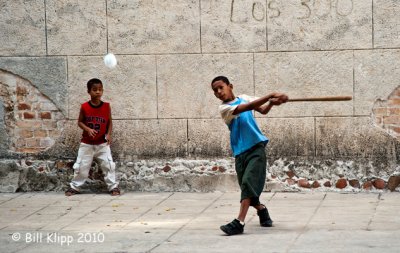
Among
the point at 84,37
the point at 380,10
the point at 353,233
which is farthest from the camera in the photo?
the point at 84,37

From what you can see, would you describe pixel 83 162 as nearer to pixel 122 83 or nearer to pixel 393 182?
pixel 122 83

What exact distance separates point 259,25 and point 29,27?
2.58 metres

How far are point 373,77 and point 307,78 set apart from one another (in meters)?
0.69

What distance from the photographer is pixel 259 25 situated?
907 centimetres

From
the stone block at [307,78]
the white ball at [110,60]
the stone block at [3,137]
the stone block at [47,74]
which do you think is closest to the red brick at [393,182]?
the stone block at [307,78]

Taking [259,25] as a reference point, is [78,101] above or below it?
below

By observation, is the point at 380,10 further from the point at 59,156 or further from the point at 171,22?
the point at 59,156

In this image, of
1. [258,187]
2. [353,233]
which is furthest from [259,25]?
[353,233]

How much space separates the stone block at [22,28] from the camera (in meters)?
9.46

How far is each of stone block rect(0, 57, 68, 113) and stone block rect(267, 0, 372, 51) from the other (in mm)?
2353

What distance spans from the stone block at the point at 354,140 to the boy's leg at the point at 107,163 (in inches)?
88.7

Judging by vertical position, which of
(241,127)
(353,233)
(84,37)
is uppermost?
(84,37)

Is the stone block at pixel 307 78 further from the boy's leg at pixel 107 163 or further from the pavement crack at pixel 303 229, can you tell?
the boy's leg at pixel 107 163

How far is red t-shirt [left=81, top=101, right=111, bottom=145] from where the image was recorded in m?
9.30
